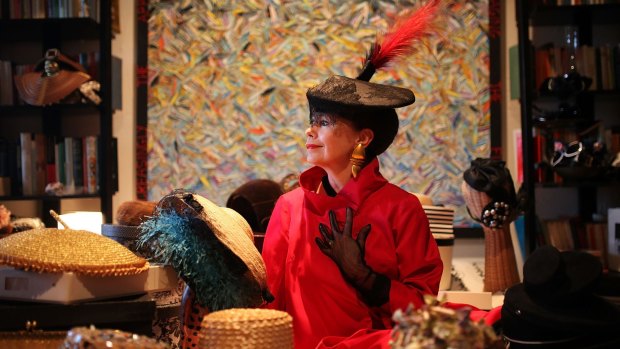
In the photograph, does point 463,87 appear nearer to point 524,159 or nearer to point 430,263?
point 524,159

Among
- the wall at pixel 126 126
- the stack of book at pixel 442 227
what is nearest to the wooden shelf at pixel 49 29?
the wall at pixel 126 126

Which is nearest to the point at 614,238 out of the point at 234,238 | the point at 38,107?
the point at 234,238

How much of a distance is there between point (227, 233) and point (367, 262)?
1.17ft

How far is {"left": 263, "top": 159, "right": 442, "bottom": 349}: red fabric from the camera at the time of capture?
1.95 m

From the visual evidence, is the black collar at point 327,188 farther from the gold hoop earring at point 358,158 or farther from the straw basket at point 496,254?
the straw basket at point 496,254

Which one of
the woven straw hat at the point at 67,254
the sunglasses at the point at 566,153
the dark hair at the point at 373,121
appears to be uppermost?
the dark hair at the point at 373,121

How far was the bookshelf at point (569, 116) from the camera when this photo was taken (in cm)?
392

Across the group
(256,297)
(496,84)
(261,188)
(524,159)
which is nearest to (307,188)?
(256,297)

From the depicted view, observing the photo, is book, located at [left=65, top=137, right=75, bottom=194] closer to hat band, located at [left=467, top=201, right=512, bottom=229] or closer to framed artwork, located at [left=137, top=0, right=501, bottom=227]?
framed artwork, located at [left=137, top=0, right=501, bottom=227]

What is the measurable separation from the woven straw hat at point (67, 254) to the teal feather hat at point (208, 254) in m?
0.11

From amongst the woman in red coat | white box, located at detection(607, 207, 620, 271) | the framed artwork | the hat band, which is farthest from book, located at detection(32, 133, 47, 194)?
white box, located at detection(607, 207, 620, 271)

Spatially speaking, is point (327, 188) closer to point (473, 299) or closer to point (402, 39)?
point (402, 39)

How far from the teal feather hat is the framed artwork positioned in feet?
8.10

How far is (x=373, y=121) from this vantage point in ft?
6.91
